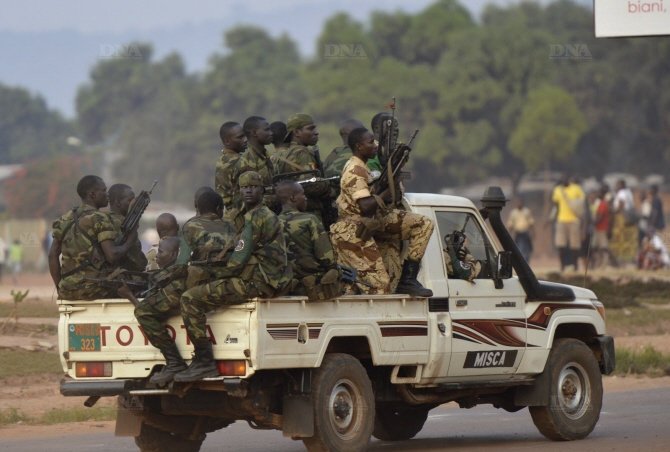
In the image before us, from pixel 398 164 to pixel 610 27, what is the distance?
23.2 ft

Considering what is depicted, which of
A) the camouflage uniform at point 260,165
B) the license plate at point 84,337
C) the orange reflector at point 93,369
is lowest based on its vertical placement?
the orange reflector at point 93,369

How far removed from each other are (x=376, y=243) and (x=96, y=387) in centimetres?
238

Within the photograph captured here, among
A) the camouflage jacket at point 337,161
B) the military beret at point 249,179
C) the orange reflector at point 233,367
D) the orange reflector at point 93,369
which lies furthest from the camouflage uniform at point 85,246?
the camouflage jacket at point 337,161

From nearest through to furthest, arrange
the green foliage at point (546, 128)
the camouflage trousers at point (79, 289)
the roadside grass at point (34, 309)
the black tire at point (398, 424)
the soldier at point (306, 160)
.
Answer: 1. the camouflage trousers at point (79, 289)
2. the soldier at point (306, 160)
3. the black tire at point (398, 424)
4. the roadside grass at point (34, 309)
5. the green foliage at point (546, 128)

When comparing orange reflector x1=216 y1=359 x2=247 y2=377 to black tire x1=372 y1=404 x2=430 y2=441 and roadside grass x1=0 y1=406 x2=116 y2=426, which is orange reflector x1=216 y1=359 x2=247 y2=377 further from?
roadside grass x1=0 y1=406 x2=116 y2=426

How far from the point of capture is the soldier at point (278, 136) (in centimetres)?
1260

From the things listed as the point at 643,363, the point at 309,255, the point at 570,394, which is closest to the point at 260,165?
the point at 309,255

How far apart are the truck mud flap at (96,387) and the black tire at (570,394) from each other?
3.69 meters

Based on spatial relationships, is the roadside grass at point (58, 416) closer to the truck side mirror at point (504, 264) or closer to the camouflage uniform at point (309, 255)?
the camouflage uniform at point (309, 255)

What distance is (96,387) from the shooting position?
10609 mm

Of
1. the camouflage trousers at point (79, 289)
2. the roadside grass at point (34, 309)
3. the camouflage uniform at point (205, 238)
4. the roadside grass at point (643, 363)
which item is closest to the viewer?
the camouflage uniform at point (205, 238)

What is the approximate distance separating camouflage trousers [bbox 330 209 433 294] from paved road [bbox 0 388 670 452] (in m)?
1.70

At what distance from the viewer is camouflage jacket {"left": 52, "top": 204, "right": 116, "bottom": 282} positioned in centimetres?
1139

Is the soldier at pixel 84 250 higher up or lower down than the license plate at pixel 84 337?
higher up
